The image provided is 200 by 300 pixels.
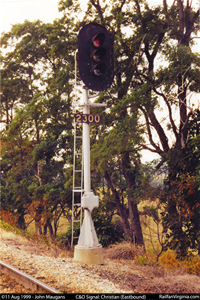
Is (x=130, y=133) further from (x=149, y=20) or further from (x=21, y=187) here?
(x=21, y=187)

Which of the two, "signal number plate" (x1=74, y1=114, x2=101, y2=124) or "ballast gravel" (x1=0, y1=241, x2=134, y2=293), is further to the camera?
"signal number plate" (x1=74, y1=114, x2=101, y2=124)

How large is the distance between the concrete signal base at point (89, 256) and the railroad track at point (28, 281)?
2235 mm

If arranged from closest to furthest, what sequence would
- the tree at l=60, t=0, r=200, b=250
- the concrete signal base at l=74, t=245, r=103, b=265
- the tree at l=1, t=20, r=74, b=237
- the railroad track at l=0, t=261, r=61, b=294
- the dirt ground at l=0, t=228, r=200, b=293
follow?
1. the railroad track at l=0, t=261, r=61, b=294
2. the dirt ground at l=0, t=228, r=200, b=293
3. the concrete signal base at l=74, t=245, r=103, b=265
4. the tree at l=60, t=0, r=200, b=250
5. the tree at l=1, t=20, r=74, b=237

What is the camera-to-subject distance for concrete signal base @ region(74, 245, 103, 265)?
29.3 ft

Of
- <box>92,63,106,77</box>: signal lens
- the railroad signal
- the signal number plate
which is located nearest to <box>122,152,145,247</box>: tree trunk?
the signal number plate

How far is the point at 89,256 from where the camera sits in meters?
8.97

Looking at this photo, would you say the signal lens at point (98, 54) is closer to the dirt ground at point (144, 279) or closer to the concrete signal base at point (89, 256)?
the concrete signal base at point (89, 256)

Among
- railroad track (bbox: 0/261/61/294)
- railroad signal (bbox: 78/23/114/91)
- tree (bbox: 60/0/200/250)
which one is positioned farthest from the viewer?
A: tree (bbox: 60/0/200/250)

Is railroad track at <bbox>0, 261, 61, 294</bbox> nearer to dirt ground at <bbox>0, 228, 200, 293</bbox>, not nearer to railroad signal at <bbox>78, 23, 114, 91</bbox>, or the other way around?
dirt ground at <bbox>0, 228, 200, 293</bbox>

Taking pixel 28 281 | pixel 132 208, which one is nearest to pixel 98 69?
pixel 28 281

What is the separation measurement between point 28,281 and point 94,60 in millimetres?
5402

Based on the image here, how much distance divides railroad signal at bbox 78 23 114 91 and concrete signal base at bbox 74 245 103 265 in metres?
4.40

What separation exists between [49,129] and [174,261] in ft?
45.7

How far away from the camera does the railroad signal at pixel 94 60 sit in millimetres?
8633
